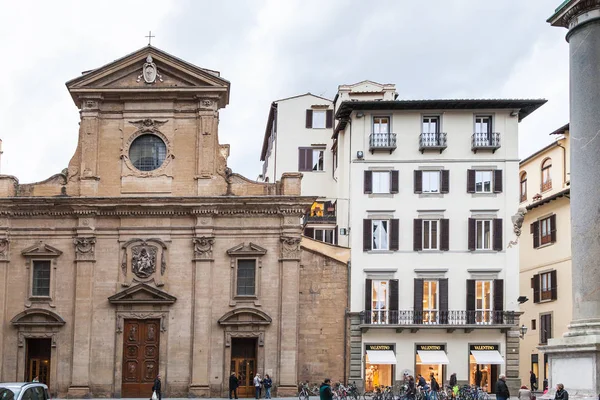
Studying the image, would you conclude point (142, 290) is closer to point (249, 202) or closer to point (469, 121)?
point (249, 202)

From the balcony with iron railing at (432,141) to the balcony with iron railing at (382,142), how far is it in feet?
4.74

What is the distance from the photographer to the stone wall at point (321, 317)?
4669cm

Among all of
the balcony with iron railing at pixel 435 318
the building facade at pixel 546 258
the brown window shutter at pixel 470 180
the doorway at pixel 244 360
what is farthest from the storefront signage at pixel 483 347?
the doorway at pixel 244 360

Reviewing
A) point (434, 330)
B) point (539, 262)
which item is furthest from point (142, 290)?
point (539, 262)

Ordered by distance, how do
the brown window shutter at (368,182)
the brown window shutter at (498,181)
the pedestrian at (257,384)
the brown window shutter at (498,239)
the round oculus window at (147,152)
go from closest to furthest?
the pedestrian at (257,384)
the round oculus window at (147,152)
the brown window shutter at (498,239)
the brown window shutter at (498,181)
the brown window shutter at (368,182)

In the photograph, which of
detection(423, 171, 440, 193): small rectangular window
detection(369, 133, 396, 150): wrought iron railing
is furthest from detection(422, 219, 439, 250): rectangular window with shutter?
detection(369, 133, 396, 150): wrought iron railing

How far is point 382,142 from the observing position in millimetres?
49469

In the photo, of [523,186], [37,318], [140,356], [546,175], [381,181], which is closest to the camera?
[140,356]

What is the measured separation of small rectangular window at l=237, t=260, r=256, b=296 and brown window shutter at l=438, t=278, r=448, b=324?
371 inches

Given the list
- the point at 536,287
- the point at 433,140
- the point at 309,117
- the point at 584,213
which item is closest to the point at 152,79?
the point at 309,117

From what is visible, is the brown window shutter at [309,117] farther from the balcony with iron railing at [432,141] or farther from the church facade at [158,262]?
the church facade at [158,262]

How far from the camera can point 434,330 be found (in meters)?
47.5

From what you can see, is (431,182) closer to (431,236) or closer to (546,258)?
(431,236)

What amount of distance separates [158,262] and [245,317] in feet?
16.6
